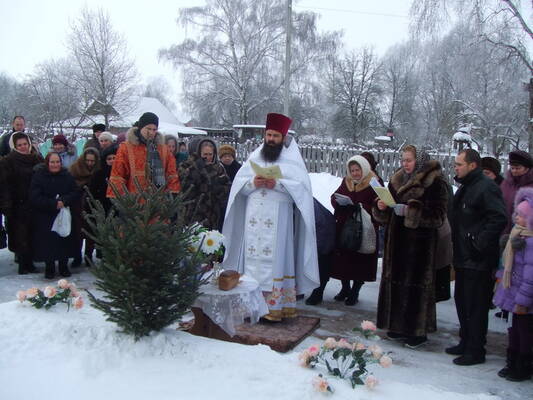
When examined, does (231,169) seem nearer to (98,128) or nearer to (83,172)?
(83,172)

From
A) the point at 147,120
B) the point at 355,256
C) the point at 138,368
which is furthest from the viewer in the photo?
the point at 355,256

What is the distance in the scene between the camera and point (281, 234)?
5.37 m

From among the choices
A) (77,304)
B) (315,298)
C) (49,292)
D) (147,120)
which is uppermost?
(147,120)

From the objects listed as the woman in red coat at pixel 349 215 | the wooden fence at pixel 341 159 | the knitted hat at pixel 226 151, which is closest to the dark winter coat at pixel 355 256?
the woman in red coat at pixel 349 215

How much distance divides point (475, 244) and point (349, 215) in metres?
1.93

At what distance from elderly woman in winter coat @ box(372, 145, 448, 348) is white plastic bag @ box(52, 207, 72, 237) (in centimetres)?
419

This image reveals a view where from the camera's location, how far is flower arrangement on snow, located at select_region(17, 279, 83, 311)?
12.6ft

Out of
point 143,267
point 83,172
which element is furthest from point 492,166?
point 83,172

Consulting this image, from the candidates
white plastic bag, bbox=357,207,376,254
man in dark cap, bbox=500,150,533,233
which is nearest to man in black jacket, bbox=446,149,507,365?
man in dark cap, bbox=500,150,533,233

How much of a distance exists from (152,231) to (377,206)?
2707 mm

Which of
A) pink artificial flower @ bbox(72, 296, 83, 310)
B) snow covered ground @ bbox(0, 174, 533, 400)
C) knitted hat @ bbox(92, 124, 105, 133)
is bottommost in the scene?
snow covered ground @ bbox(0, 174, 533, 400)

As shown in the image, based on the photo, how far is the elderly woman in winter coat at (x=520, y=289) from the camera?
4.13 metres

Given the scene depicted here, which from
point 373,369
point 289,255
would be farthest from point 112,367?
point 289,255

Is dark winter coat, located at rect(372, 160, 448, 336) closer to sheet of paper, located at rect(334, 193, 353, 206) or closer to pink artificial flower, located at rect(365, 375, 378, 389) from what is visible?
sheet of paper, located at rect(334, 193, 353, 206)
